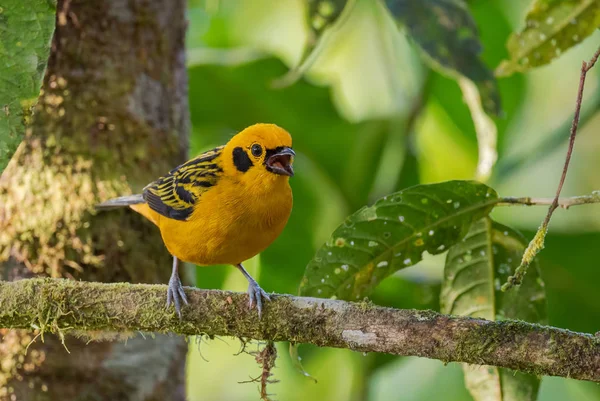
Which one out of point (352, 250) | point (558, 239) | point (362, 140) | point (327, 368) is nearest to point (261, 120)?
point (362, 140)

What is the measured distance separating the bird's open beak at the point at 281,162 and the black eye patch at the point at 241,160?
106 mm

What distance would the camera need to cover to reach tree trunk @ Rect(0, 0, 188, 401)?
A: 9.02 feet

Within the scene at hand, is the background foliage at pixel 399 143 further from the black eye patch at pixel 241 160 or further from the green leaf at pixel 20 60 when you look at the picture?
the black eye patch at pixel 241 160

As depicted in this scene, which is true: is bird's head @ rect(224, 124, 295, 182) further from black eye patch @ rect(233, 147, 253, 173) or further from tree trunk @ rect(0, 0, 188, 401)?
tree trunk @ rect(0, 0, 188, 401)

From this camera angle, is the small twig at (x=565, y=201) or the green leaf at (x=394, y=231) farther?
the green leaf at (x=394, y=231)

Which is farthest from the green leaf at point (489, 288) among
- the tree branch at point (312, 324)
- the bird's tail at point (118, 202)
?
the bird's tail at point (118, 202)

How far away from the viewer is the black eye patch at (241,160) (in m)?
3.15

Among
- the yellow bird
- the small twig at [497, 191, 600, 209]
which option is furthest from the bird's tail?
the small twig at [497, 191, 600, 209]

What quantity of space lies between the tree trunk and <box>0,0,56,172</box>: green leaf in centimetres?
89

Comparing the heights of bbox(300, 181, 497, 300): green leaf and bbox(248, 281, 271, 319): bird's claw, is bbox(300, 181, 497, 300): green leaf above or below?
above

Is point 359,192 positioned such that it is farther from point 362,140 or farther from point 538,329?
point 538,329

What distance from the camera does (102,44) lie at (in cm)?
304

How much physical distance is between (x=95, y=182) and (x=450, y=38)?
1.65 m

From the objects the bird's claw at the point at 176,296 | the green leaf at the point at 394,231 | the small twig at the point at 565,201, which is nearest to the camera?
the small twig at the point at 565,201
